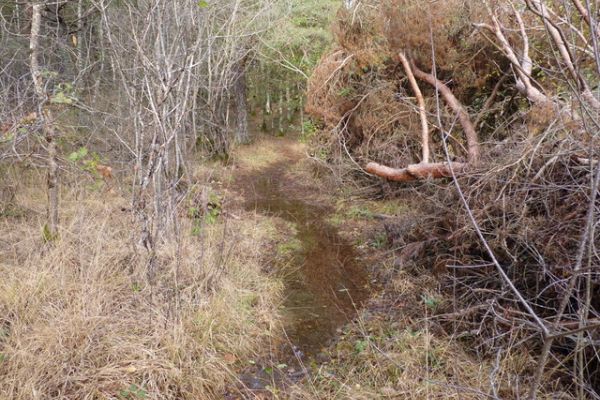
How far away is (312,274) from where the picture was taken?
5051 mm

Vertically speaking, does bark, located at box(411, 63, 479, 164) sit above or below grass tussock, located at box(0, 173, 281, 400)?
above

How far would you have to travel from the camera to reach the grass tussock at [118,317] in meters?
2.73

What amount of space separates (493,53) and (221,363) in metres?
6.06

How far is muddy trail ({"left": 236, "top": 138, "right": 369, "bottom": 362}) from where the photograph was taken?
3.91 meters

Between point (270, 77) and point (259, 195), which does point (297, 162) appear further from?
point (270, 77)

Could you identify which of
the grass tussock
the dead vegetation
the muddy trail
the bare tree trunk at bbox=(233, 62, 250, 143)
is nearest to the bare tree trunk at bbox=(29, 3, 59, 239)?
the grass tussock

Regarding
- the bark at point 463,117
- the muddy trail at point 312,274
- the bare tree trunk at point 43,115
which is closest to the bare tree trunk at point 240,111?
the muddy trail at point 312,274

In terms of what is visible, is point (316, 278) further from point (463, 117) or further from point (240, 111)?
point (240, 111)

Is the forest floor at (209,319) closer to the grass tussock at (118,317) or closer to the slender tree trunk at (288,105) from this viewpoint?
the grass tussock at (118,317)

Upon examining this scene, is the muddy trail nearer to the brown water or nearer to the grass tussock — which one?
the brown water

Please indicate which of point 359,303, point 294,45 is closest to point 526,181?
point 359,303

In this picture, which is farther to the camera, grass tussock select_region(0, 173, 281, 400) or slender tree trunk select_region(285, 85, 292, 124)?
slender tree trunk select_region(285, 85, 292, 124)

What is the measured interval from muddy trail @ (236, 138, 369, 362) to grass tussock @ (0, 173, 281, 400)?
0.29 m

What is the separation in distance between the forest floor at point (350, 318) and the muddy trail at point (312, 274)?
0.04 ft
